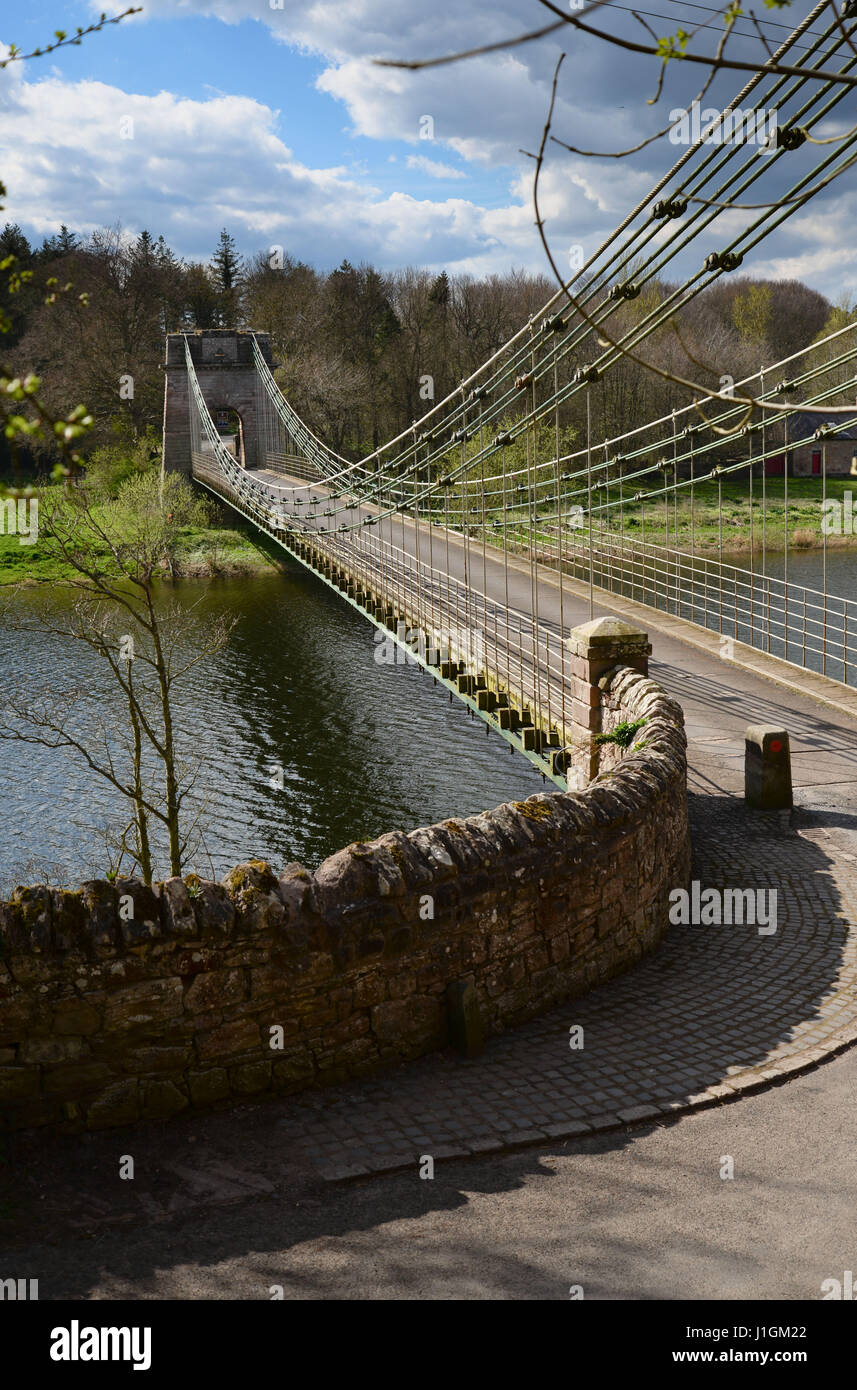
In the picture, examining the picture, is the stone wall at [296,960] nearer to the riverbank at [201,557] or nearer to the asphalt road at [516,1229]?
the asphalt road at [516,1229]

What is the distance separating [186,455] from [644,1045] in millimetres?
36112

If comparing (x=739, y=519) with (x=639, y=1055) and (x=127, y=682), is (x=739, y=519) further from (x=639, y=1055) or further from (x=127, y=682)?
(x=639, y=1055)

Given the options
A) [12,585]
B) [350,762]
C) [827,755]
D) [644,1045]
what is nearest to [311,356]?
[12,585]

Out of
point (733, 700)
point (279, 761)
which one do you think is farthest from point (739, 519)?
point (733, 700)

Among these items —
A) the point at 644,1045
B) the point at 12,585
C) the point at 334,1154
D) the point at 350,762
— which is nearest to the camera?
the point at 334,1154

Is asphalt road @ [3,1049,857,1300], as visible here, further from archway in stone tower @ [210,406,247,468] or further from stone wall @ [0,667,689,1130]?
archway in stone tower @ [210,406,247,468]

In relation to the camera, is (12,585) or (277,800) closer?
(277,800)

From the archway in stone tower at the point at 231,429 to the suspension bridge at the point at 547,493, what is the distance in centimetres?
34

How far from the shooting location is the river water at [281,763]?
1241 cm

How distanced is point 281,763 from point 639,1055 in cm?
1060

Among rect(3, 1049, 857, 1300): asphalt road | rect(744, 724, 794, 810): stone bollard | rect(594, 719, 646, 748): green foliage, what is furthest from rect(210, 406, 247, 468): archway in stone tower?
rect(3, 1049, 857, 1300): asphalt road

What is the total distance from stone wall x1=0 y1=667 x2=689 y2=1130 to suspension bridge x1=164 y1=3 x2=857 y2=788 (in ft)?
6.88
